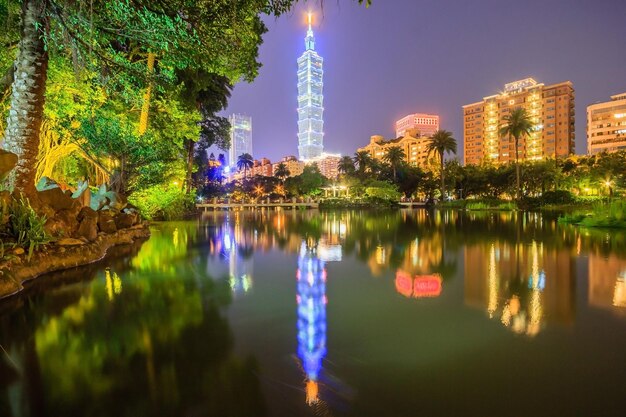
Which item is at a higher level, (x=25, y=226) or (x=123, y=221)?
(x=25, y=226)

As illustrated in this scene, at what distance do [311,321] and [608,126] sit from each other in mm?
146875

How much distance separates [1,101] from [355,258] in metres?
12.4

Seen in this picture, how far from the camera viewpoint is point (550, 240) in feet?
39.5

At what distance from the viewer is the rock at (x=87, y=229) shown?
8.83 m

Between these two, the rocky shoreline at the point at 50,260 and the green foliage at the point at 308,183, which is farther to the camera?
the green foliage at the point at 308,183

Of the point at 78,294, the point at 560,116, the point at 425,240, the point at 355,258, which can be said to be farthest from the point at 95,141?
the point at 560,116

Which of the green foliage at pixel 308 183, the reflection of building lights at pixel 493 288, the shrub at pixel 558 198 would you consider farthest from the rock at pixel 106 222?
the green foliage at pixel 308 183

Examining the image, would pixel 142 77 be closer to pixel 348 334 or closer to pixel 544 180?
pixel 348 334

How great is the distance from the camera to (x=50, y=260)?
7.20m

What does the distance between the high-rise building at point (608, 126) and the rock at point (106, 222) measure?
138 m

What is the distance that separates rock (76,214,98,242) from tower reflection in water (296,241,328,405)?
5.34m

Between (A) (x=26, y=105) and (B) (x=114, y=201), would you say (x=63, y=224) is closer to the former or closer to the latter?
(A) (x=26, y=105)

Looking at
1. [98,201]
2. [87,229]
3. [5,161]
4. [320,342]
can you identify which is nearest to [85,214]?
[87,229]

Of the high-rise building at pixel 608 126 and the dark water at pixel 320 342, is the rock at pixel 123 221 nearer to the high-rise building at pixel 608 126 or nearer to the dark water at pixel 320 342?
the dark water at pixel 320 342
